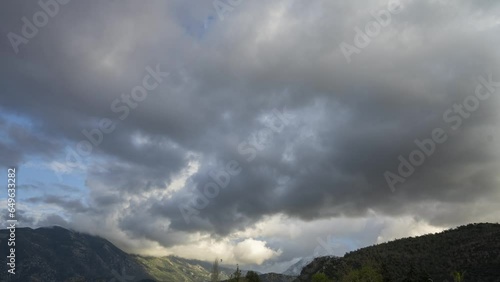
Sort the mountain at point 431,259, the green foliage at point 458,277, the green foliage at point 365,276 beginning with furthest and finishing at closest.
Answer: the mountain at point 431,259 < the green foliage at point 365,276 < the green foliage at point 458,277

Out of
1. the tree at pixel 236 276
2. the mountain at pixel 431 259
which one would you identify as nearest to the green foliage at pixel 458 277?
the mountain at pixel 431 259

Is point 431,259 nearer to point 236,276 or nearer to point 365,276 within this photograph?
point 365,276

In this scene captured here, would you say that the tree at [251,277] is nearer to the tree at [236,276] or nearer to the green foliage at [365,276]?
the tree at [236,276]

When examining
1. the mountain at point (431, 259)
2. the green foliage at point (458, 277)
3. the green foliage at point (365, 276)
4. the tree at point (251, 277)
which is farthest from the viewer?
the tree at point (251, 277)

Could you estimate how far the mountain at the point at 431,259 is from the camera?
Answer: 12119 cm

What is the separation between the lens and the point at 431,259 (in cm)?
14312

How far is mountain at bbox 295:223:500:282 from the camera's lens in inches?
4771

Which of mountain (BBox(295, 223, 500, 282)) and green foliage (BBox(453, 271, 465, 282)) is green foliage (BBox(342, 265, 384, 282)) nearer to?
mountain (BBox(295, 223, 500, 282))

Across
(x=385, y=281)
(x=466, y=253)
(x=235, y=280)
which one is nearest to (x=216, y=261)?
(x=235, y=280)

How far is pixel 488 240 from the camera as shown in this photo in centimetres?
14388

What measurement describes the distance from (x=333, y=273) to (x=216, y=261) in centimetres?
5436

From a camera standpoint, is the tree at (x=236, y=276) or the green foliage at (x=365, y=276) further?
the tree at (x=236, y=276)

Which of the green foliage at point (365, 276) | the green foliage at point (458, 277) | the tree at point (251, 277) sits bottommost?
the green foliage at point (458, 277)

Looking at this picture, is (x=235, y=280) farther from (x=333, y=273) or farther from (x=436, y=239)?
(x=436, y=239)
